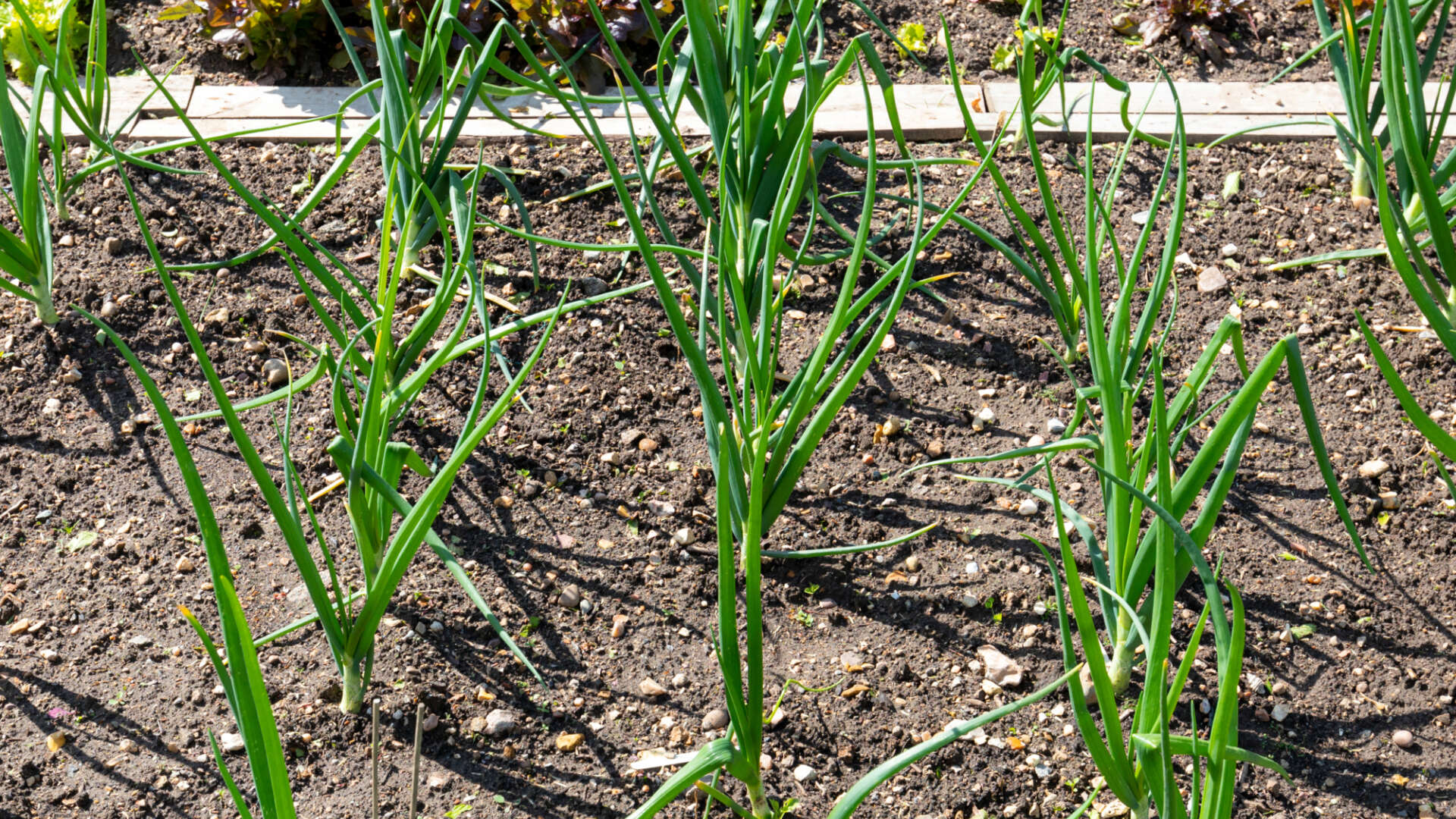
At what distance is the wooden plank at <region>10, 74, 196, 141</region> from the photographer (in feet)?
9.18

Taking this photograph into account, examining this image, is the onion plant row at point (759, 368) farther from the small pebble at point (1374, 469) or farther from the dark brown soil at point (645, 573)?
the small pebble at point (1374, 469)

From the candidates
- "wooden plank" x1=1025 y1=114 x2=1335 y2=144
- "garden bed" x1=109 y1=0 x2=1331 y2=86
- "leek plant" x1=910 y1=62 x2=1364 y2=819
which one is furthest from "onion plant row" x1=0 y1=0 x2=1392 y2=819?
"garden bed" x1=109 y1=0 x2=1331 y2=86

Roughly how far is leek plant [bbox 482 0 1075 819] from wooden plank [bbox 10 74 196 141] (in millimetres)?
1234

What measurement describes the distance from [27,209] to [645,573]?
1155 mm

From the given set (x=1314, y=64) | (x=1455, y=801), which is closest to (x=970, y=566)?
(x=1455, y=801)

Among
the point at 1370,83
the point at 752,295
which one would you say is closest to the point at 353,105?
the point at 752,295

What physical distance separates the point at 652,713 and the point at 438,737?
0.95ft

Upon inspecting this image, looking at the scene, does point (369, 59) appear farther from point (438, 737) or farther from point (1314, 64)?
point (1314, 64)

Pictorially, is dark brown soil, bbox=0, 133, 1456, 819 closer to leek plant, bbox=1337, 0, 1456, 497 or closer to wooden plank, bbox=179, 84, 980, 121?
leek plant, bbox=1337, 0, 1456, 497

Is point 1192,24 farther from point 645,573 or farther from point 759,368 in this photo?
point 645,573

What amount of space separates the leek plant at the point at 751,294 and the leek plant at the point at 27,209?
71 centimetres

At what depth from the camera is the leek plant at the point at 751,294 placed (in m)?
1.33

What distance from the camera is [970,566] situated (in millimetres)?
1857

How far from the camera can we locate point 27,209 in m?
1.94
